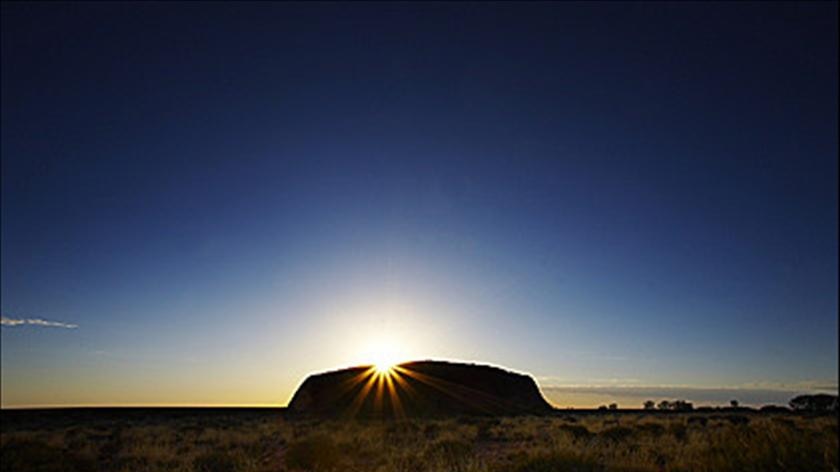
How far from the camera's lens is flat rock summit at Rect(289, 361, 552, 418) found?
148ft

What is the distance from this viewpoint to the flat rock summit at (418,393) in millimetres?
45125

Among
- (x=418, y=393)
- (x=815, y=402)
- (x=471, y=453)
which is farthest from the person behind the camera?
(x=815, y=402)

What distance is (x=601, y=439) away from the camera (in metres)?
17.2

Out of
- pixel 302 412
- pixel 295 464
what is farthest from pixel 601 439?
pixel 302 412

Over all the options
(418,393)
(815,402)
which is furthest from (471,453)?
(815,402)

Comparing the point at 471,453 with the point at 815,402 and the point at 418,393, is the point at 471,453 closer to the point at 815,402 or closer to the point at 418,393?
the point at 418,393

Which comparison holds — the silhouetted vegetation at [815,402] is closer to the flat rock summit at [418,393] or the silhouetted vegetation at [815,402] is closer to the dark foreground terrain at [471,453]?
the flat rock summit at [418,393]

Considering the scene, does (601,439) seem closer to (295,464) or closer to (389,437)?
(389,437)

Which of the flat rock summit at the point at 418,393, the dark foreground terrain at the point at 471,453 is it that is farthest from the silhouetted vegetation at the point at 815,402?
the dark foreground terrain at the point at 471,453

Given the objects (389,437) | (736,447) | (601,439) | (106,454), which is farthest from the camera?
(389,437)

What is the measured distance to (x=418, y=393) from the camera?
4747 centimetres

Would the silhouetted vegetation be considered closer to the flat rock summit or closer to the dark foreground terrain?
the flat rock summit

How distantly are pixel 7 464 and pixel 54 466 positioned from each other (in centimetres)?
149

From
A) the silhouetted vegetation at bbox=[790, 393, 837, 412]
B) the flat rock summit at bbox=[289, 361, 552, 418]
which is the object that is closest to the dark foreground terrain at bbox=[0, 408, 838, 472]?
the flat rock summit at bbox=[289, 361, 552, 418]
